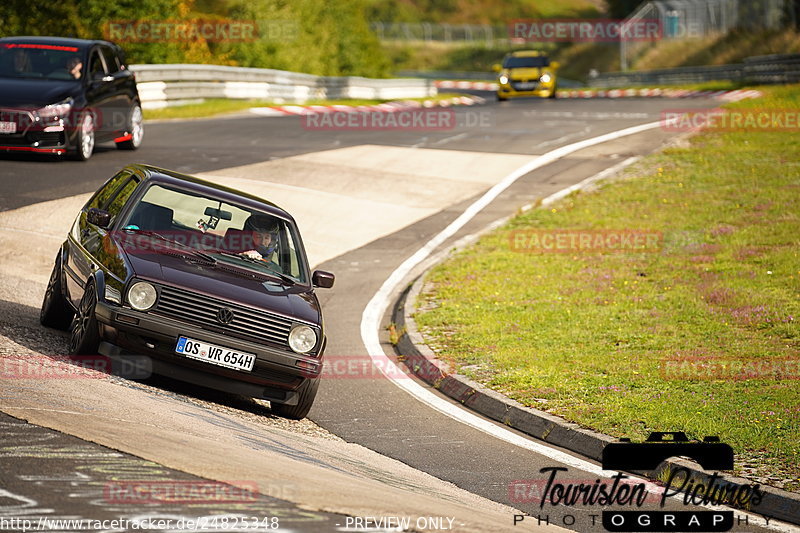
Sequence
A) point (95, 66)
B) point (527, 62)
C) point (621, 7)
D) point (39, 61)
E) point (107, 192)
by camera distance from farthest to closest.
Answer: point (621, 7) → point (527, 62) → point (95, 66) → point (39, 61) → point (107, 192)

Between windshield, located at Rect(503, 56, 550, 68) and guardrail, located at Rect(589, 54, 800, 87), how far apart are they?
27.5 feet

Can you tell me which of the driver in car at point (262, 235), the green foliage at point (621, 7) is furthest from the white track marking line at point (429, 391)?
the green foliage at point (621, 7)

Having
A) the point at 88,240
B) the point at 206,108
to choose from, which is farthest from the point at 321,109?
the point at 88,240

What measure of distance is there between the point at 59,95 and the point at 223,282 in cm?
1026

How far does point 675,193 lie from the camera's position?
1972 centimetres

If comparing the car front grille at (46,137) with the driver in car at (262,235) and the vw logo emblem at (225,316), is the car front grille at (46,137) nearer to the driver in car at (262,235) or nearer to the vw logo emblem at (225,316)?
the driver in car at (262,235)

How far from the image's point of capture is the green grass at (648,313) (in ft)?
29.1

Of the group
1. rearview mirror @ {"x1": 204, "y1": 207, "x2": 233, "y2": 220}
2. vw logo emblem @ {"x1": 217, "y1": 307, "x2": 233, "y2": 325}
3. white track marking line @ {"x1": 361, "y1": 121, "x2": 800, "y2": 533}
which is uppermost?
rearview mirror @ {"x1": 204, "y1": 207, "x2": 233, "y2": 220}

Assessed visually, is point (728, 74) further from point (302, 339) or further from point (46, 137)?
point (302, 339)

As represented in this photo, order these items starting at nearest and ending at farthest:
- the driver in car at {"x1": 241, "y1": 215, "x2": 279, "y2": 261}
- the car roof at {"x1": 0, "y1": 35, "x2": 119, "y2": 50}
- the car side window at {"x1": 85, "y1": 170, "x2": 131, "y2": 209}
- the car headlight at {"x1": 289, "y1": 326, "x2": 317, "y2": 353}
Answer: the car headlight at {"x1": 289, "y1": 326, "x2": 317, "y2": 353}, the driver in car at {"x1": 241, "y1": 215, "x2": 279, "y2": 261}, the car side window at {"x1": 85, "y1": 170, "x2": 131, "y2": 209}, the car roof at {"x1": 0, "y1": 35, "x2": 119, "y2": 50}

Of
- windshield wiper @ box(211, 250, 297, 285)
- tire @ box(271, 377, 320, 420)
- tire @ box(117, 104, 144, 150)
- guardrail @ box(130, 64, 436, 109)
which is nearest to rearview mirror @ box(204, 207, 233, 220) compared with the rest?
windshield wiper @ box(211, 250, 297, 285)

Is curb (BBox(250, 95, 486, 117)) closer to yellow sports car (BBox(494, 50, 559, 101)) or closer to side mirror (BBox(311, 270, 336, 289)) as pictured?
yellow sports car (BBox(494, 50, 559, 101))

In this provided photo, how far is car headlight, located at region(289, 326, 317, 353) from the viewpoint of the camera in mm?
8438

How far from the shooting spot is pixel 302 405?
8656 mm
